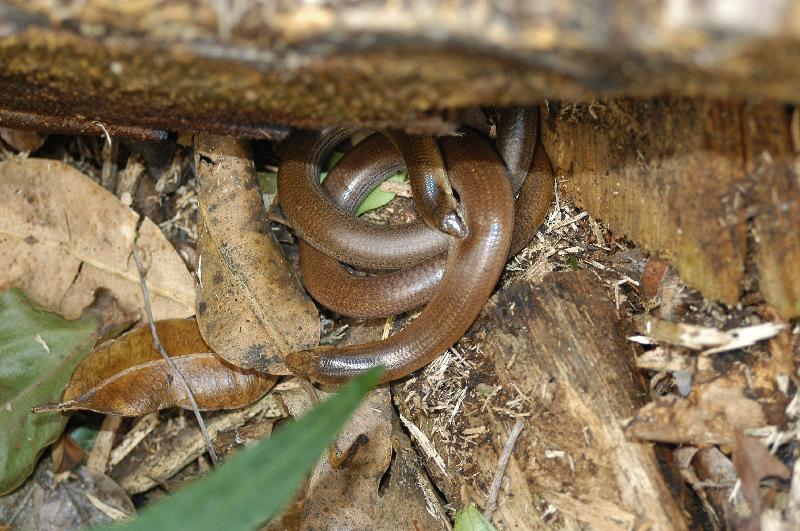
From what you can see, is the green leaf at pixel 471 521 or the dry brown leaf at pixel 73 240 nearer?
the green leaf at pixel 471 521

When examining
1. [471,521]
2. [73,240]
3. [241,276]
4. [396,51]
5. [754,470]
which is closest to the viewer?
[396,51]

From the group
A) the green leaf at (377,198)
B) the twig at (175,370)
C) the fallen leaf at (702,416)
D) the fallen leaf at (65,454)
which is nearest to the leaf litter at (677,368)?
the fallen leaf at (702,416)

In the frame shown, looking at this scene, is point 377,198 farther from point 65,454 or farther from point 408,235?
point 65,454

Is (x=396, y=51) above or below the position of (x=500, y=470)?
above

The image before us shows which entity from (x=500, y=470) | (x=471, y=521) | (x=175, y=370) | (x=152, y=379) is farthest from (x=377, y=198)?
(x=471, y=521)

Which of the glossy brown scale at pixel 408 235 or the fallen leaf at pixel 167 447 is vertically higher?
the glossy brown scale at pixel 408 235

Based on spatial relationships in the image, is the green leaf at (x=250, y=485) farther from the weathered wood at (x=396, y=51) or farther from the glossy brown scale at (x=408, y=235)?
the glossy brown scale at (x=408, y=235)
